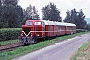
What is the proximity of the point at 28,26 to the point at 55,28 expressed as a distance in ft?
42.1

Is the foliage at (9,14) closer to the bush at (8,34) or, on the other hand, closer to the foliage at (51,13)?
the bush at (8,34)

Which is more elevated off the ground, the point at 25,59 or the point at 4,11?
the point at 4,11

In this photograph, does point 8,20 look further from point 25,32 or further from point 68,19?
point 68,19

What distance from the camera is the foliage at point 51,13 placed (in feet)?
276

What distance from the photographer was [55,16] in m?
84.7

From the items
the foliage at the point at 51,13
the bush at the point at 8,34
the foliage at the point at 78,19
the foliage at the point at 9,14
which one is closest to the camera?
the bush at the point at 8,34

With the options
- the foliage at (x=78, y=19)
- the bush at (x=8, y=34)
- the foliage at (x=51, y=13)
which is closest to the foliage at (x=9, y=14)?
the bush at (x=8, y=34)

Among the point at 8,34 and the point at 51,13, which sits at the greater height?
the point at 51,13

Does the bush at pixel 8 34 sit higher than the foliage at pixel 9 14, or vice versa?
the foliage at pixel 9 14

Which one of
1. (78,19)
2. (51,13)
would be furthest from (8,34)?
(78,19)

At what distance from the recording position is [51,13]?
8512 centimetres

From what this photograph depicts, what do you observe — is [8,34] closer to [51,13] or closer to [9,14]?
[9,14]

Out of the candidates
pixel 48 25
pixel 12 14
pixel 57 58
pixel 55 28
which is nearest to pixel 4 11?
pixel 12 14

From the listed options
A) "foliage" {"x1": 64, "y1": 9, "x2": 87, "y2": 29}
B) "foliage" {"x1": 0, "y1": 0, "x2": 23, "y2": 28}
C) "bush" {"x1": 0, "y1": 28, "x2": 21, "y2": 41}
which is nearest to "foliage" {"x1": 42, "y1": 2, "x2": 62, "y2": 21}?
"foliage" {"x1": 64, "y1": 9, "x2": 87, "y2": 29}
